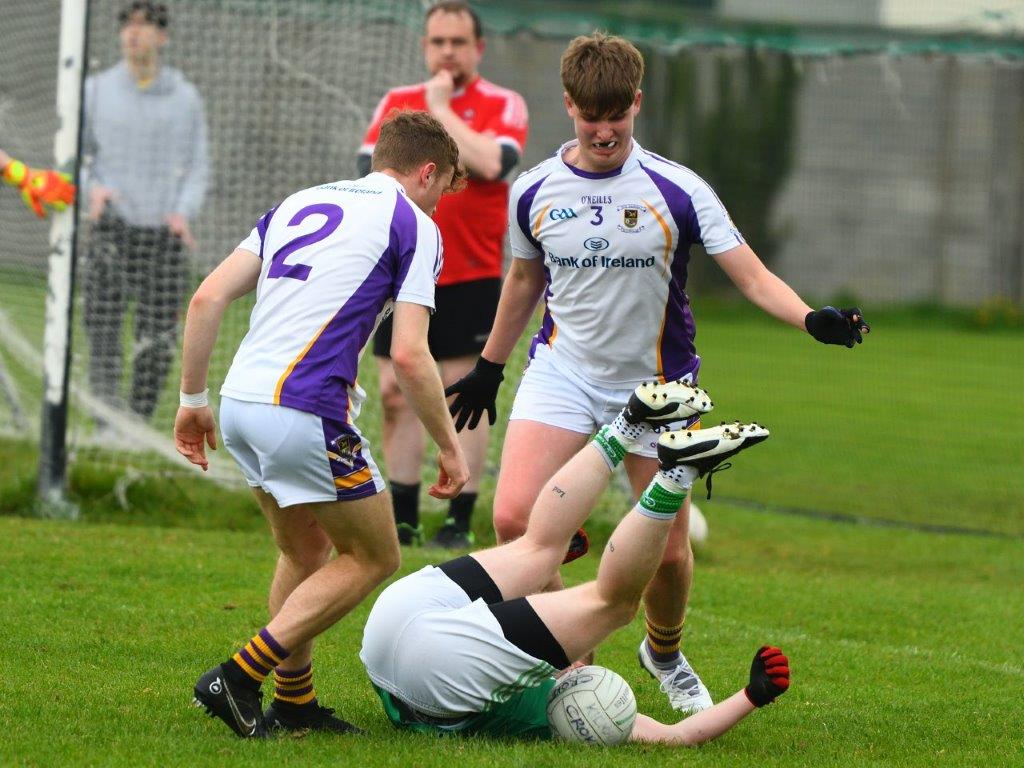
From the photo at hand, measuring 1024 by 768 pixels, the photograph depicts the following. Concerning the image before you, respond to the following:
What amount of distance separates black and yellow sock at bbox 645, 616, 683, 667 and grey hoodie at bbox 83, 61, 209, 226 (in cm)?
491

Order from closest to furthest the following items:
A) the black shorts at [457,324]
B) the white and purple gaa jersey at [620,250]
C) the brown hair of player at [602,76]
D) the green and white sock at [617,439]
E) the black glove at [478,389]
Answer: the green and white sock at [617,439] < the brown hair of player at [602,76] < the white and purple gaa jersey at [620,250] < the black glove at [478,389] < the black shorts at [457,324]

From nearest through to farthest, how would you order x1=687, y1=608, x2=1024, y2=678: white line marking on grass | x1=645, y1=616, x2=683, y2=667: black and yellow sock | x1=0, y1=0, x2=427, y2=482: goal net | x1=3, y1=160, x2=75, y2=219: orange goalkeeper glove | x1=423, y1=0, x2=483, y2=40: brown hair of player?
x1=645, y1=616, x2=683, y2=667: black and yellow sock
x1=687, y1=608, x2=1024, y2=678: white line marking on grass
x1=423, y1=0, x2=483, y2=40: brown hair of player
x1=3, y1=160, x2=75, y2=219: orange goalkeeper glove
x1=0, y1=0, x2=427, y2=482: goal net

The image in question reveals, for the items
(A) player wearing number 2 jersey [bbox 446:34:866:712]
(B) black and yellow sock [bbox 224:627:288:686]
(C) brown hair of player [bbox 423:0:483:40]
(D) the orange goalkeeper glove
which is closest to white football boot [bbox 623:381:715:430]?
(A) player wearing number 2 jersey [bbox 446:34:866:712]

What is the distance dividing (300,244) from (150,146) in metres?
5.22

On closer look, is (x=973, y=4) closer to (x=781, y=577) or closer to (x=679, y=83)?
(x=781, y=577)

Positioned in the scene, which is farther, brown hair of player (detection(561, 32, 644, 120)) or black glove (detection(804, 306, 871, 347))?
brown hair of player (detection(561, 32, 644, 120))

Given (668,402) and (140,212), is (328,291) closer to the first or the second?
(668,402)

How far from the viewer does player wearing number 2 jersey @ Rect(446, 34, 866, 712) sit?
4930 millimetres

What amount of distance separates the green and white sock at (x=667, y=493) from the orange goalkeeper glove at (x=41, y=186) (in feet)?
15.1

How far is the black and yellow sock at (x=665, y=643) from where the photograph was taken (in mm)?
5301

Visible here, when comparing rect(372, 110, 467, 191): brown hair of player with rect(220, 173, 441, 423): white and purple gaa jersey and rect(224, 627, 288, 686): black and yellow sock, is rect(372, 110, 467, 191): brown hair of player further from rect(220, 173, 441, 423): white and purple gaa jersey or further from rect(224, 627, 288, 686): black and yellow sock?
rect(224, 627, 288, 686): black and yellow sock

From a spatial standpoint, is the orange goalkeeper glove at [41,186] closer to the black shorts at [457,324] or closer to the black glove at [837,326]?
the black shorts at [457,324]

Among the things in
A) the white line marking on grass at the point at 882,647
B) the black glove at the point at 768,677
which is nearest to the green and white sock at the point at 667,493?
the black glove at the point at 768,677

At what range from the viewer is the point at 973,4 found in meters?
11.3
